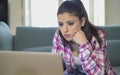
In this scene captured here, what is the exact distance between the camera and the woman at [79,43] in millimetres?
1225

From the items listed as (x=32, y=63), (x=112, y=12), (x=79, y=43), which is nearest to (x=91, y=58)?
(x=79, y=43)

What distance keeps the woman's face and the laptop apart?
416mm

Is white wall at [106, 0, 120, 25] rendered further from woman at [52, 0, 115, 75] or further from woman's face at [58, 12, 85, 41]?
woman's face at [58, 12, 85, 41]

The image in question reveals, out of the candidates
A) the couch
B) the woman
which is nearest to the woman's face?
the woman

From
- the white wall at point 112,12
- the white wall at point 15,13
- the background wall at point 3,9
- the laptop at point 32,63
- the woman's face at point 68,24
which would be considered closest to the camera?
the laptop at point 32,63

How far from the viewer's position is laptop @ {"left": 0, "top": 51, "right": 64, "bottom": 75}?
79cm

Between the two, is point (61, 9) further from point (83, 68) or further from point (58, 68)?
point (58, 68)

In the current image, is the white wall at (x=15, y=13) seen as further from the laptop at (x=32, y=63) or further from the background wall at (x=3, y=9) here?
the laptop at (x=32, y=63)

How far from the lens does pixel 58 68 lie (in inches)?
31.2

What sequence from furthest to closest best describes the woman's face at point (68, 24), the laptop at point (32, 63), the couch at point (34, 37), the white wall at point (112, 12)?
the white wall at point (112, 12) → the couch at point (34, 37) → the woman's face at point (68, 24) → the laptop at point (32, 63)

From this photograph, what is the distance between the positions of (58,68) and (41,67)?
0.18ft

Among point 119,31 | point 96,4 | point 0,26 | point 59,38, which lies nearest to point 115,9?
point 96,4

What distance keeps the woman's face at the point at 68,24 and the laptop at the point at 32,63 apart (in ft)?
1.36

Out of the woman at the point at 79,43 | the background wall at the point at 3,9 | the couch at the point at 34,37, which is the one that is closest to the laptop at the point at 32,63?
the woman at the point at 79,43
